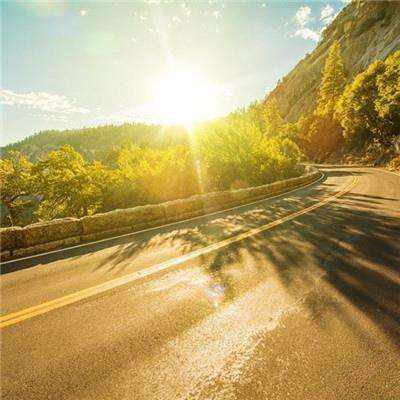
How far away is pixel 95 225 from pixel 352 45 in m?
87.4

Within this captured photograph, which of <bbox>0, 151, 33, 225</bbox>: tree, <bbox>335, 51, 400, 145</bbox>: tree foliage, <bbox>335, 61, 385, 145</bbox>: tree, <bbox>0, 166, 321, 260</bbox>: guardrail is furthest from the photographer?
<bbox>335, 61, 385, 145</bbox>: tree

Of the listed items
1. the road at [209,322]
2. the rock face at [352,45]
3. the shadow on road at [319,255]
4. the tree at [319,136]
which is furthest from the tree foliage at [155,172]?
the rock face at [352,45]

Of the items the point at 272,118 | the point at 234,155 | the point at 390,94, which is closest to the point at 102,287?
the point at 234,155

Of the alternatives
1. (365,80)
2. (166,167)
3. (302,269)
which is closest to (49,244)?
(302,269)

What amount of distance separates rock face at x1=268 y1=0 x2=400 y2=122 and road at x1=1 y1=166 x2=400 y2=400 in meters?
66.8

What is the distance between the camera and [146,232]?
25.5 ft

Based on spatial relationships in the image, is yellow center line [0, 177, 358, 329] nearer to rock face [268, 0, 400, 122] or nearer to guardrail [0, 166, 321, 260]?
guardrail [0, 166, 321, 260]

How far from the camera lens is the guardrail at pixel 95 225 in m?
6.25

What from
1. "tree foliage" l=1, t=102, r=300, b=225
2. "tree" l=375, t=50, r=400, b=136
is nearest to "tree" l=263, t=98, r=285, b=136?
"tree" l=375, t=50, r=400, b=136

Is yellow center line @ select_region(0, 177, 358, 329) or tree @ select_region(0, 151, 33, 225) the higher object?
tree @ select_region(0, 151, 33, 225)

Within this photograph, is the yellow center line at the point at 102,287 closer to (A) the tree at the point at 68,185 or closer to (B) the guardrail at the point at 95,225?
(B) the guardrail at the point at 95,225

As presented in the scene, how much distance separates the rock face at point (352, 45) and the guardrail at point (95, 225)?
63.5 meters

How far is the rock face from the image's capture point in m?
57.8

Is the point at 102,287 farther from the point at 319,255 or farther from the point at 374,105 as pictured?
the point at 374,105
